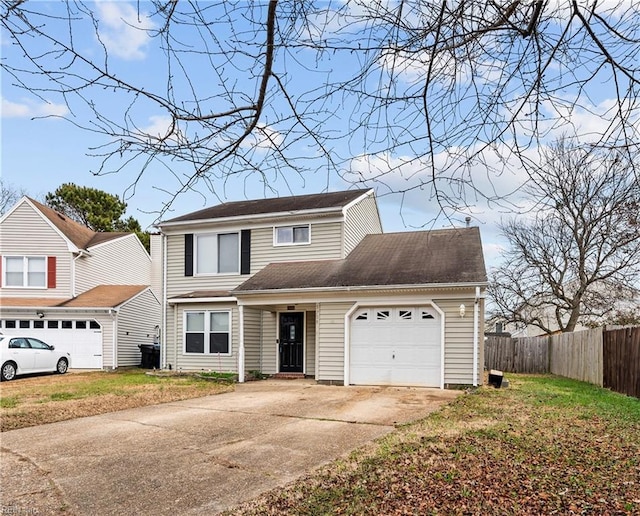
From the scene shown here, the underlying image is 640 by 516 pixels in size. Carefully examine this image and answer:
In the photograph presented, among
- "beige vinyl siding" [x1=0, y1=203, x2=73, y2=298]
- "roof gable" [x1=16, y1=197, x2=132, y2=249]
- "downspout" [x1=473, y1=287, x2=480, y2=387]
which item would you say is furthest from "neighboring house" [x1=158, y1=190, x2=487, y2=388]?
"roof gable" [x1=16, y1=197, x2=132, y2=249]

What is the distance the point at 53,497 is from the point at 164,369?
42.4 ft

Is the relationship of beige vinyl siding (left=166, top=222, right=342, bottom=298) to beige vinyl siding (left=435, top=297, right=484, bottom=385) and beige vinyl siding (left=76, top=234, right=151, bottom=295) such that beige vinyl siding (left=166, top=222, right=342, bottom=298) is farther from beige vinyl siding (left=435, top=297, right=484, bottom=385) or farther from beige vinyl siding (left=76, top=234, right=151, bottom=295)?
beige vinyl siding (left=76, top=234, right=151, bottom=295)

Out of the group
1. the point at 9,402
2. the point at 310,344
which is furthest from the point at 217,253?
the point at 9,402

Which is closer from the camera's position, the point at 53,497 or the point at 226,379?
the point at 53,497

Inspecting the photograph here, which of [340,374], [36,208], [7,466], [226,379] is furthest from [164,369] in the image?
[7,466]

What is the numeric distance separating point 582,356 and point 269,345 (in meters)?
9.76

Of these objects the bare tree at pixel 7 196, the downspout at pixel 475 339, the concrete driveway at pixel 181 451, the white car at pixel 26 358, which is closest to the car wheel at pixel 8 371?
the white car at pixel 26 358

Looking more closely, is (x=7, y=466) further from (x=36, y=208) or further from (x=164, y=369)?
(x=36, y=208)

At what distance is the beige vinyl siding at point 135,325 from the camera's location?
20312 mm

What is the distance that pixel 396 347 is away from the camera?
13445 millimetres

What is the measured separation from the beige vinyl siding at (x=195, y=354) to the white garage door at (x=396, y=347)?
428cm

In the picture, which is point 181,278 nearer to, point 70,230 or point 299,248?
point 299,248

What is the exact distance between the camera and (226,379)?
14859 mm

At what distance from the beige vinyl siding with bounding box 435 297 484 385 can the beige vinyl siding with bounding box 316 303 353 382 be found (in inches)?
102
